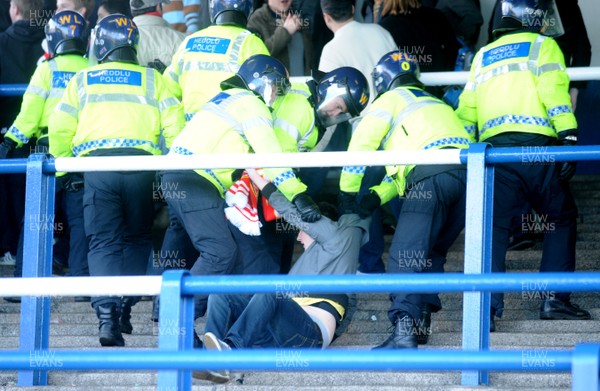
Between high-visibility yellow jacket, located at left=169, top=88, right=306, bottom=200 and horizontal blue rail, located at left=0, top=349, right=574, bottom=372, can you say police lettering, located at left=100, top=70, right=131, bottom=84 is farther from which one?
horizontal blue rail, located at left=0, top=349, right=574, bottom=372

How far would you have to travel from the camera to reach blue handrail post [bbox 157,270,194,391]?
3941 millimetres

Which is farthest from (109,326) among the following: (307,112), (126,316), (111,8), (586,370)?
(586,370)

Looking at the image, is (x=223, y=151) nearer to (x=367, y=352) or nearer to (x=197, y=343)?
(x=197, y=343)

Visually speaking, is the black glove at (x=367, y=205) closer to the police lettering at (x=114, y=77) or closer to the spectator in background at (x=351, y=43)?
the police lettering at (x=114, y=77)

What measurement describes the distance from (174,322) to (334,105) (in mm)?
3334

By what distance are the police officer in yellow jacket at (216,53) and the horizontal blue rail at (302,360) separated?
158 inches

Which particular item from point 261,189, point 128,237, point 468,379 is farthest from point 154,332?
point 468,379

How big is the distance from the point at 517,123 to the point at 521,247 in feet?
5.16

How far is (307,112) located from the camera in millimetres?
7145

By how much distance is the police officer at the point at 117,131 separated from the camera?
22.6 feet

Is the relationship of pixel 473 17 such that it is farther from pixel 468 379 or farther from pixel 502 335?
Answer: pixel 468 379

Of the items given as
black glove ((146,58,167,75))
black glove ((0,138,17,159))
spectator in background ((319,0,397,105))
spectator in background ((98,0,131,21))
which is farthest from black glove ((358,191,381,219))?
spectator in background ((98,0,131,21))

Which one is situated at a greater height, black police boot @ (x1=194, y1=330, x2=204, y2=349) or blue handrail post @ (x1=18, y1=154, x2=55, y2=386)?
blue handrail post @ (x1=18, y1=154, x2=55, y2=386)

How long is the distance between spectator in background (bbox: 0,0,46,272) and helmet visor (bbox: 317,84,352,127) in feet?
8.21
